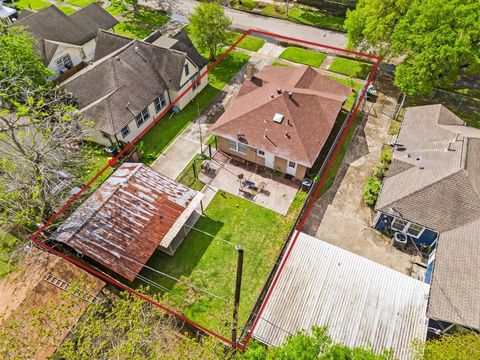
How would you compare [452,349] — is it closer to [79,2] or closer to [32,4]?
[79,2]

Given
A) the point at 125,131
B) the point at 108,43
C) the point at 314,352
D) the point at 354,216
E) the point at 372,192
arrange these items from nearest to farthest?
the point at 314,352 < the point at 354,216 < the point at 372,192 < the point at 125,131 < the point at 108,43

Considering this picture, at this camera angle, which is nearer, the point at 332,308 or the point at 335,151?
the point at 332,308

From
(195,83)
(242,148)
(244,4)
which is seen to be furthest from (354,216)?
(244,4)

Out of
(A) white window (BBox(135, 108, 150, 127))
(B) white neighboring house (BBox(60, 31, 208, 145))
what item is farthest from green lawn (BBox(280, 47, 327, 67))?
(A) white window (BBox(135, 108, 150, 127))

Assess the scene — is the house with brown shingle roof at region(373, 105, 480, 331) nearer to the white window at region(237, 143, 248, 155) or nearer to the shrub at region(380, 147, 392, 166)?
the shrub at region(380, 147, 392, 166)

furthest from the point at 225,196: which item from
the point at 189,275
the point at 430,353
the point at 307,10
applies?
the point at 307,10

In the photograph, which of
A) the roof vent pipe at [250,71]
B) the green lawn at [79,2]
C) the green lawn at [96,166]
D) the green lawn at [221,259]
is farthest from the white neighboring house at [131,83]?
the green lawn at [79,2]

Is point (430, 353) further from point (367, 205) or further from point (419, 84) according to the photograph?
point (419, 84)
